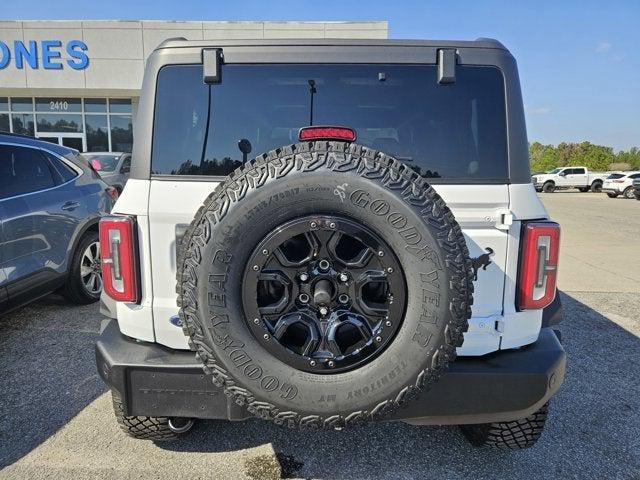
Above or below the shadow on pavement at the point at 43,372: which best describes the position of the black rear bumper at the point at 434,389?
above

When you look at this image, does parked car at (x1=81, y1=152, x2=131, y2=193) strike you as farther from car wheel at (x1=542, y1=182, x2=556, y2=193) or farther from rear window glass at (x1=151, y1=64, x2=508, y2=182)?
car wheel at (x1=542, y1=182, x2=556, y2=193)

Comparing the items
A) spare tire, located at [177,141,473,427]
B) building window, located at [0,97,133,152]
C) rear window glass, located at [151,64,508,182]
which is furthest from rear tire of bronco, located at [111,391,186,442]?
building window, located at [0,97,133,152]

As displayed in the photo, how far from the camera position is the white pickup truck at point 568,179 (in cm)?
3188

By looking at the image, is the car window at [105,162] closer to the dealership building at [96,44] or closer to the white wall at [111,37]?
the dealership building at [96,44]

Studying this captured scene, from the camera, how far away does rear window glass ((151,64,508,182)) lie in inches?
78.9

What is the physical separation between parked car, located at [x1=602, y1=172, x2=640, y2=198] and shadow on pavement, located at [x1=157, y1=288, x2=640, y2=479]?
88.6ft

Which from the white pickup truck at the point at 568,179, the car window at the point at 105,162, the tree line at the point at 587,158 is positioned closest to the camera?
the car window at the point at 105,162

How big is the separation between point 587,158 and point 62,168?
6176 cm

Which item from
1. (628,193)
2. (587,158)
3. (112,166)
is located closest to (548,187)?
(628,193)

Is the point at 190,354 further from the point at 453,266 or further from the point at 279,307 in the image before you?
the point at 453,266

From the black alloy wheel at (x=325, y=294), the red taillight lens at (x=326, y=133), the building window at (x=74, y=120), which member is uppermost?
the building window at (x=74, y=120)

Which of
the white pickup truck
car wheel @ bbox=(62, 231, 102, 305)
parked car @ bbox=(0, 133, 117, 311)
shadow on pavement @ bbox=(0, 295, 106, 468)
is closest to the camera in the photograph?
shadow on pavement @ bbox=(0, 295, 106, 468)

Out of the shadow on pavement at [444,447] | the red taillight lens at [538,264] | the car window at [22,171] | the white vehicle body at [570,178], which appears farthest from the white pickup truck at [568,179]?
the red taillight lens at [538,264]

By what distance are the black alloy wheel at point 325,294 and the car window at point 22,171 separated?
3131mm
